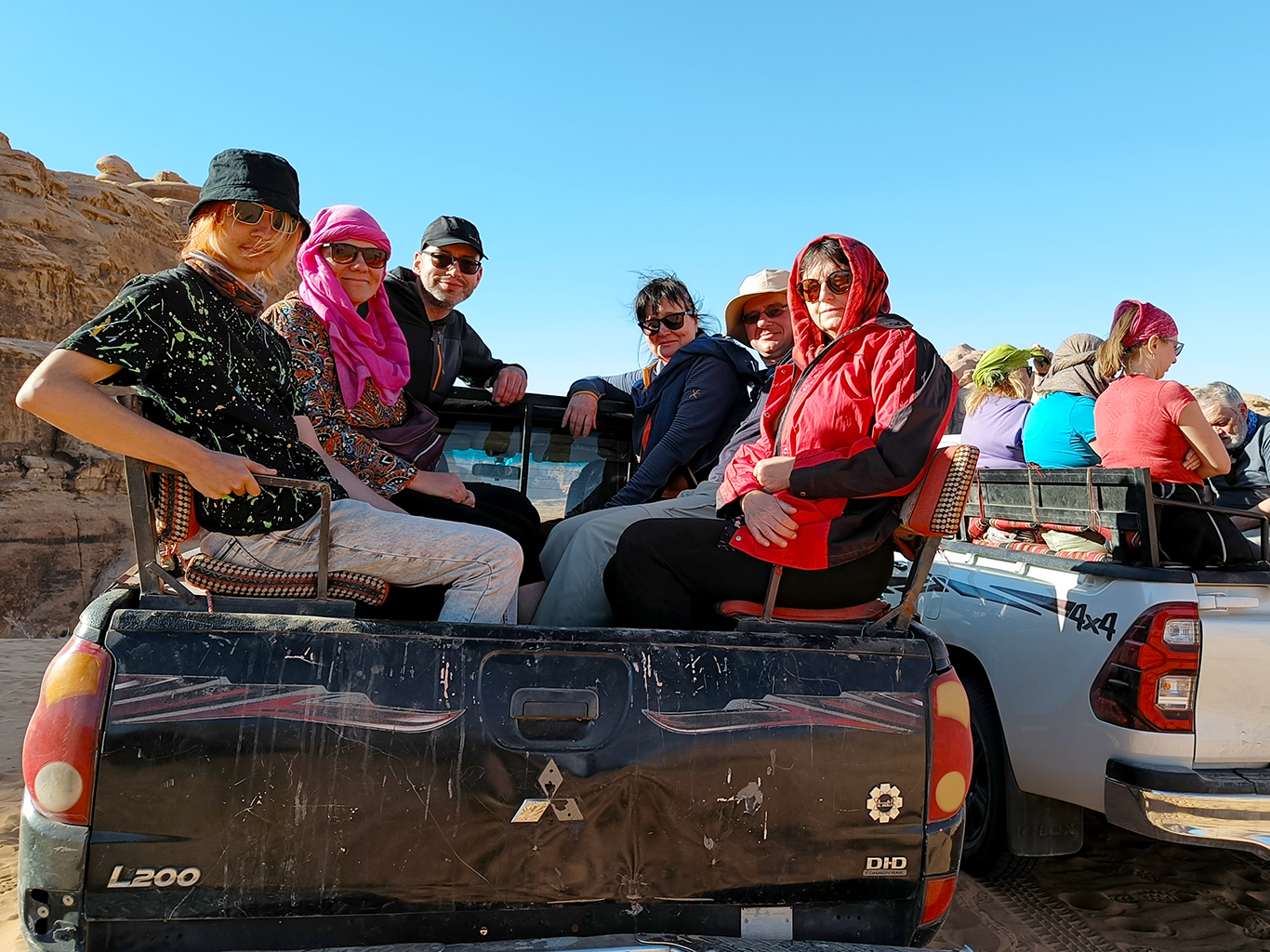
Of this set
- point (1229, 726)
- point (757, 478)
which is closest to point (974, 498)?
point (1229, 726)

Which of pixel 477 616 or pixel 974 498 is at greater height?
pixel 974 498

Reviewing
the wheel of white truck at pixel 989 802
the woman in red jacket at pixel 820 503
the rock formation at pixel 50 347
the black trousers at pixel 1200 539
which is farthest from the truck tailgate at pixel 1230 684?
the rock formation at pixel 50 347

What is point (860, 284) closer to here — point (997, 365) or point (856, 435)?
point (856, 435)

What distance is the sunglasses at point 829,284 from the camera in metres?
2.68

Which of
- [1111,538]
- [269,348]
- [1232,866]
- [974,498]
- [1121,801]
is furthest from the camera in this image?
[974,498]

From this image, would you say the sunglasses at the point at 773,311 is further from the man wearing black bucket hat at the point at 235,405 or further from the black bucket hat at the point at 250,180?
the black bucket hat at the point at 250,180

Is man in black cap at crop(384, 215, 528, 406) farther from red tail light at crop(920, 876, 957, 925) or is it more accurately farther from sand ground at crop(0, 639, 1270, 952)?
sand ground at crop(0, 639, 1270, 952)

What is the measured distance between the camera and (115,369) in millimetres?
1886

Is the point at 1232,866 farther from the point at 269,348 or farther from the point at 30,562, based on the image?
the point at 30,562

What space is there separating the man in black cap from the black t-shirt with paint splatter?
4.20ft

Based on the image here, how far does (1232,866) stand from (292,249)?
4.80 meters

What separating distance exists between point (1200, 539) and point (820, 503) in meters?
2.22

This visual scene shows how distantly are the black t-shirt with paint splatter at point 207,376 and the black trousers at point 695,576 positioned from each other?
89 centimetres

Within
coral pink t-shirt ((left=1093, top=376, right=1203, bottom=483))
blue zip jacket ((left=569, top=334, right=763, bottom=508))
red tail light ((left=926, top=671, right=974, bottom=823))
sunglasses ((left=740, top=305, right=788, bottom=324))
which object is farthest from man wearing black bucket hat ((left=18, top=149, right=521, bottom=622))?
coral pink t-shirt ((left=1093, top=376, right=1203, bottom=483))
